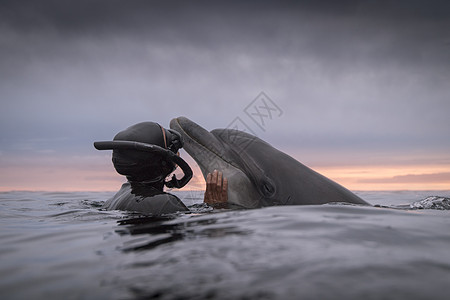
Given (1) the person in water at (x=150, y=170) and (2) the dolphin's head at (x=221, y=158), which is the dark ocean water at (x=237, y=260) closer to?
(1) the person in water at (x=150, y=170)

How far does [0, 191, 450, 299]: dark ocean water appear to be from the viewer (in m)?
1.77

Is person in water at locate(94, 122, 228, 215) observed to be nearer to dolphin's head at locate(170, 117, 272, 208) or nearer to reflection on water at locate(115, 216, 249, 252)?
dolphin's head at locate(170, 117, 272, 208)

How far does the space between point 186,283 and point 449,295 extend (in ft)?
4.18

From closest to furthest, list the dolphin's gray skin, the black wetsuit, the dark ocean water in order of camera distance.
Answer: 1. the dark ocean water
2. the black wetsuit
3. the dolphin's gray skin

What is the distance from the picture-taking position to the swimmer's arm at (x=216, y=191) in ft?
18.1

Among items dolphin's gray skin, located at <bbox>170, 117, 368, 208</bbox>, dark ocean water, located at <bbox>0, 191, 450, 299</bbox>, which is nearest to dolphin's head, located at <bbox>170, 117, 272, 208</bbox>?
dolphin's gray skin, located at <bbox>170, 117, 368, 208</bbox>

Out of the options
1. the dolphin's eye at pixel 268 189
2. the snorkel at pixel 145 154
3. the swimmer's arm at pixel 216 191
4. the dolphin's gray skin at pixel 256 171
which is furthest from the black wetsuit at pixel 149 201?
the dolphin's eye at pixel 268 189

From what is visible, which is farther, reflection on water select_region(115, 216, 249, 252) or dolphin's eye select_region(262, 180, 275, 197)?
dolphin's eye select_region(262, 180, 275, 197)

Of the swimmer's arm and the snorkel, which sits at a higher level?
the snorkel

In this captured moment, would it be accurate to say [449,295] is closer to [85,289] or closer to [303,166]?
[85,289]

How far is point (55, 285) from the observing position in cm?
194

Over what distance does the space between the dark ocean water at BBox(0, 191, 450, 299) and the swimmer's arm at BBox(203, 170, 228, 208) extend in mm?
1710

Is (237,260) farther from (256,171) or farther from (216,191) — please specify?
(256,171)

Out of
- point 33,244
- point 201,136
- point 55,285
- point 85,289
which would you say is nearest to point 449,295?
point 85,289
